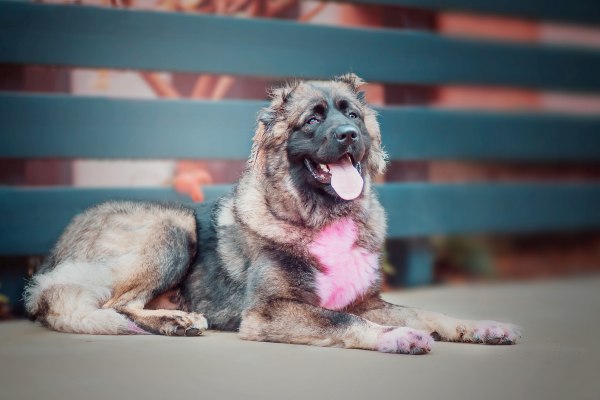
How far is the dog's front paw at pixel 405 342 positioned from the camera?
3146mm

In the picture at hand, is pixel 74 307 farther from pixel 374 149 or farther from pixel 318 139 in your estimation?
pixel 374 149

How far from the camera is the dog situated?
3494 mm

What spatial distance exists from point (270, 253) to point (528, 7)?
12.4 feet

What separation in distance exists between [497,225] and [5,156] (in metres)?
3.78

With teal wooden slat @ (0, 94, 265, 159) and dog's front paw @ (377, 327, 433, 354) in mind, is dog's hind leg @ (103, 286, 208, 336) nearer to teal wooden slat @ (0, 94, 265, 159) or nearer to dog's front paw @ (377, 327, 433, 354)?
dog's front paw @ (377, 327, 433, 354)

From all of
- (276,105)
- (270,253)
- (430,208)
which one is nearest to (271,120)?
(276,105)

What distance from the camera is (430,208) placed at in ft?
18.4

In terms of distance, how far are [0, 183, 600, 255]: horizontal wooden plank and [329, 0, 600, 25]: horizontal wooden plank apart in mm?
1413

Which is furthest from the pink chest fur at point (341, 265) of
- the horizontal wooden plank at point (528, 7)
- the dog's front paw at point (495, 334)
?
the horizontal wooden plank at point (528, 7)

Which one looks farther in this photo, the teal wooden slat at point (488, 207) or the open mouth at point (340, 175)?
the teal wooden slat at point (488, 207)

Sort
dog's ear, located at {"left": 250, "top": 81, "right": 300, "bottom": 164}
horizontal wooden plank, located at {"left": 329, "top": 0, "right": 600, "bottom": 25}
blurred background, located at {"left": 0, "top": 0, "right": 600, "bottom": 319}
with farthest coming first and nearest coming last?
horizontal wooden plank, located at {"left": 329, "top": 0, "right": 600, "bottom": 25} → blurred background, located at {"left": 0, "top": 0, "right": 600, "bottom": 319} → dog's ear, located at {"left": 250, "top": 81, "right": 300, "bottom": 164}

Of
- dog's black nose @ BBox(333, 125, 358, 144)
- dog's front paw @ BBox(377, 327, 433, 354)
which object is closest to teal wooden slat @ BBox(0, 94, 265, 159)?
dog's black nose @ BBox(333, 125, 358, 144)

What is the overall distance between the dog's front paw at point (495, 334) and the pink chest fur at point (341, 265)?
595 mm

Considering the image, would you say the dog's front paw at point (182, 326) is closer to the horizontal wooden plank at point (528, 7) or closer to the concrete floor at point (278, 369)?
the concrete floor at point (278, 369)
